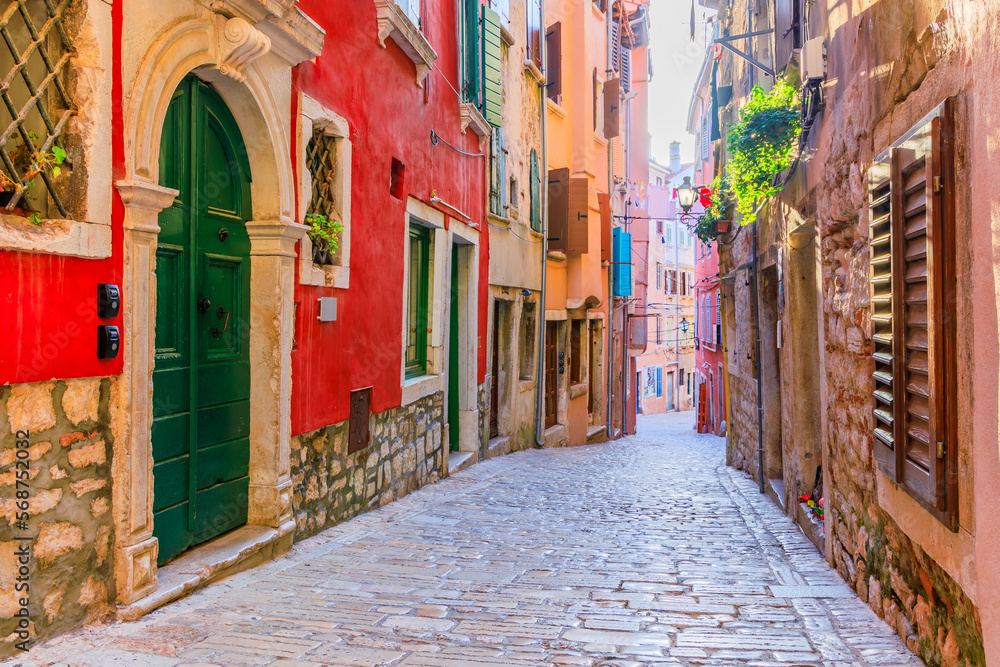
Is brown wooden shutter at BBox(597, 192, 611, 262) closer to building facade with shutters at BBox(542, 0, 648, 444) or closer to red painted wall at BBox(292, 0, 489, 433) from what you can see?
building facade with shutters at BBox(542, 0, 648, 444)

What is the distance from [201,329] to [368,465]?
225 cm

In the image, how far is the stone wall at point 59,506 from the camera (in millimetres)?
2664

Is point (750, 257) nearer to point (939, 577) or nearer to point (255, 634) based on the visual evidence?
point (939, 577)

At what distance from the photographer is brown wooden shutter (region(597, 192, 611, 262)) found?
658 inches

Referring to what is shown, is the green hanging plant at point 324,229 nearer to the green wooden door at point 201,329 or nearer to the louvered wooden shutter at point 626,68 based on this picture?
the green wooden door at point 201,329

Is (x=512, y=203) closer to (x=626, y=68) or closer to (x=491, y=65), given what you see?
(x=491, y=65)

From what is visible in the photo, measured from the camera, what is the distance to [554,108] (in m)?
14.5

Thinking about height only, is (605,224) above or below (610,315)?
above

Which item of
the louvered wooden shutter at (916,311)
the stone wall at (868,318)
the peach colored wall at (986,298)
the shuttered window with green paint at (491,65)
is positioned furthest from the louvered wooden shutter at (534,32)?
the peach colored wall at (986,298)

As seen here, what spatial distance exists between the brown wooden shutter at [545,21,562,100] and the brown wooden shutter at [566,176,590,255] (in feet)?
5.83

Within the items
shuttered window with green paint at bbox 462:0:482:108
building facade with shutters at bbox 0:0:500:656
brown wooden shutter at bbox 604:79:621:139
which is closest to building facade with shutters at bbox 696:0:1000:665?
building facade with shutters at bbox 0:0:500:656

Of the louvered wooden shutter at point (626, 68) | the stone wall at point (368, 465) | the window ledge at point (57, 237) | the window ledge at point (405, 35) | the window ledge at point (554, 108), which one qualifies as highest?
the louvered wooden shutter at point (626, 68)

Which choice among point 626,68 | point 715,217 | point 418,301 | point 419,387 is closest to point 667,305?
point 626,68

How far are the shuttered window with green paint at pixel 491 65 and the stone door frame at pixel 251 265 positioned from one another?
5423 millimetres
